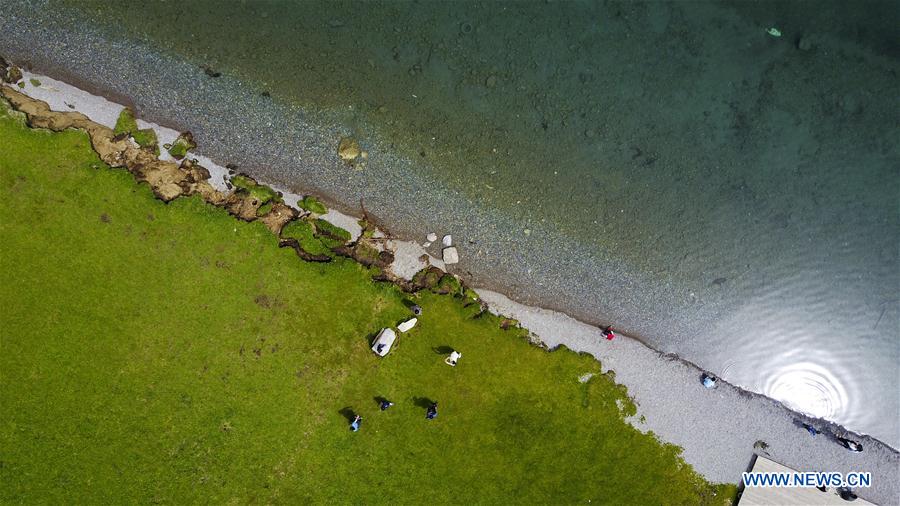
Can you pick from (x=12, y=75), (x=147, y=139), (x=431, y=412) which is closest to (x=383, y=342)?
(x=431, y=412)

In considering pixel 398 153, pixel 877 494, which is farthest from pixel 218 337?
pixel 877 494

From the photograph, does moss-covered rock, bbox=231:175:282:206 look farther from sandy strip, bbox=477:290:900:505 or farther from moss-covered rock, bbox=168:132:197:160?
sandy strip, bbox=477:290:900:505

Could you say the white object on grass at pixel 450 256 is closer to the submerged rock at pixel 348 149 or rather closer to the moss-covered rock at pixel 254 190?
the submerged rock at pixel 348 149

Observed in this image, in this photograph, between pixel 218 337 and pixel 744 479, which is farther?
pixel 744 479

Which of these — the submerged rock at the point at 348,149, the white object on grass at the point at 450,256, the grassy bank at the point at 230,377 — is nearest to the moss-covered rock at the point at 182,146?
the grassy bank at the point at 230,377

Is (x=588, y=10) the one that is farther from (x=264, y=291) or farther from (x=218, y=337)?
(x=218, y=337)

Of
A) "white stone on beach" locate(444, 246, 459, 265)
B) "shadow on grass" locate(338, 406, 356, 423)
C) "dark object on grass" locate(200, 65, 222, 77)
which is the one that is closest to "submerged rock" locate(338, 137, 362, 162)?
"white stone on beach" locate(444, 246, 459, 265)
